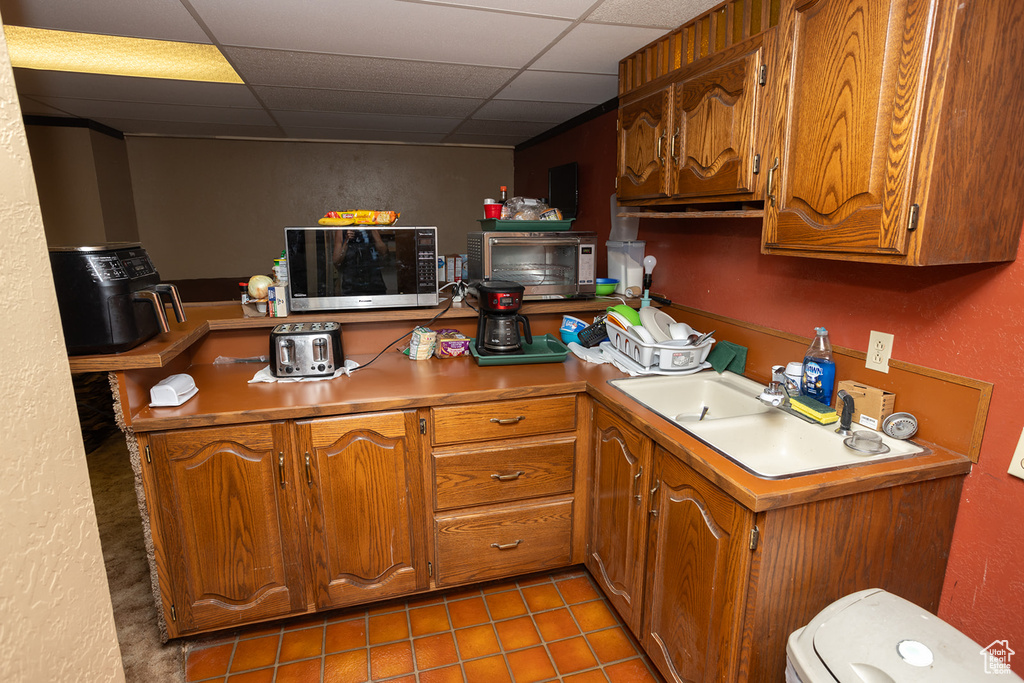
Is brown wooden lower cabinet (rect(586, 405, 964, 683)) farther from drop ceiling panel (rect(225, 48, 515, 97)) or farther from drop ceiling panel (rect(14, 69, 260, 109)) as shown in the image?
drop ceiling panel (rect(14, 69, 260, 109))

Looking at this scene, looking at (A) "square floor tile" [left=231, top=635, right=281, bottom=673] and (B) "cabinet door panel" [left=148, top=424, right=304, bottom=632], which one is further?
(A) "square floor tile" [left=231, top=635, right=281, bottom=673]

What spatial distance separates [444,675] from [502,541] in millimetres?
445

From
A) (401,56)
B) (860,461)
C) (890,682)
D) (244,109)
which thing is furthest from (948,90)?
(244,109)

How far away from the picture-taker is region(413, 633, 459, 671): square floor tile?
1710 millimetres

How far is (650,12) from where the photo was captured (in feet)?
5.57

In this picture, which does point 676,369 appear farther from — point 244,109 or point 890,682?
point 244,109

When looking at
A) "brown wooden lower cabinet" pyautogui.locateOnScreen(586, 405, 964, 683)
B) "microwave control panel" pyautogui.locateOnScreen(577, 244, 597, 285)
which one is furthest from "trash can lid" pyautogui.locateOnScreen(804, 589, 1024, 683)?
"microwave control panel" pyautogui.locateOnScreen(577, 244, 597, 285)

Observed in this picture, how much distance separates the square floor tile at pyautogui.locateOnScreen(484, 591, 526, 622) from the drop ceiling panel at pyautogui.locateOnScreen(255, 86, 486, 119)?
2442 millimetres

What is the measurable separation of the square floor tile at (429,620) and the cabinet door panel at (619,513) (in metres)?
0.56

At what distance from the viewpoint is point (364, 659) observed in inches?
68.0

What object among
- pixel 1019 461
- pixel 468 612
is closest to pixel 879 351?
pixel 1019 461

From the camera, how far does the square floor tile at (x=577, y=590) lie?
6.55 feet

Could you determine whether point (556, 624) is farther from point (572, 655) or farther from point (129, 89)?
point (129, 89)

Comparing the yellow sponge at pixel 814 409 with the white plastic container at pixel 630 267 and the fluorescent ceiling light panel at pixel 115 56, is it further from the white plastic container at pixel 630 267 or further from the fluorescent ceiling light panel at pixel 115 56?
the fluorescent ceiling light panel at pixel 115 56
